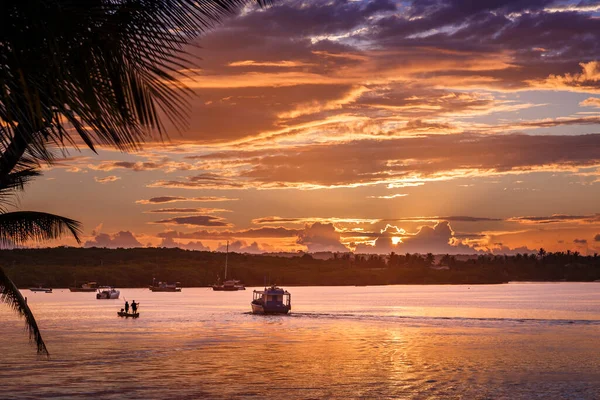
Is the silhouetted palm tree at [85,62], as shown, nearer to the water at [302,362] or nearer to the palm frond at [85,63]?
the palm frond at [85,63]

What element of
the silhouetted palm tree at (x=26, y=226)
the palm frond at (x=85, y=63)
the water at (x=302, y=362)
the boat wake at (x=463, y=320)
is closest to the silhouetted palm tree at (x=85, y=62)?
the palm frond at (x=85, y=63)

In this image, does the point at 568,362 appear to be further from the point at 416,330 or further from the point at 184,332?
the point at 184,332

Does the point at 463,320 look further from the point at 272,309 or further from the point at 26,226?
the point at 26,226

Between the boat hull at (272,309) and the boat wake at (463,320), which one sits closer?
the boat wake at (463,320)

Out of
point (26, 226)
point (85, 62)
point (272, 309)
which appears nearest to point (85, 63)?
point (85, 62)

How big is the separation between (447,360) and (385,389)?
69.8 feet

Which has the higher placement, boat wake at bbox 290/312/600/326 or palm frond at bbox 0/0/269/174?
palm frond at bbox 0/0/269/174

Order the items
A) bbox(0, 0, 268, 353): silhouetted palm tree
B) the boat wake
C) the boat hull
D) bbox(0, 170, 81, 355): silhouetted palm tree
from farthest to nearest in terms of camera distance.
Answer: the boat hull → the boat wake → bbox(0, 170, 81, 355): silhouetted palm tree → bbox(0, 0, 268, 353): silhouetted palm tree

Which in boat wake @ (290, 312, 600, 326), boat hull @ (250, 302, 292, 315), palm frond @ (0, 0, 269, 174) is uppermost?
palm frond @ (0, 0, 269, 174)

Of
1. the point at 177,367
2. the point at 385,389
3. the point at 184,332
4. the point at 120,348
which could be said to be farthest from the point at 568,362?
the point at 184,332

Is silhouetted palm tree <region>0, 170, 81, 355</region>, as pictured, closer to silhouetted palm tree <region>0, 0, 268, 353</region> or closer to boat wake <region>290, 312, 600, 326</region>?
silhouetted palm tree <region>0, 0, 268, 353</region>

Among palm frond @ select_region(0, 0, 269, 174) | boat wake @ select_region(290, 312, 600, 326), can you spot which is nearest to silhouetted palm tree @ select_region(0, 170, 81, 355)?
palm frond @ select_region(0, 0, 269, 174)

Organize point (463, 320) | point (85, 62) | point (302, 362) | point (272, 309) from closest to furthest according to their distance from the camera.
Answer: point (85, 62), point (302, 362), point (463, 320), point (272, 309)

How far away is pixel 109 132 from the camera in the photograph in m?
6.50
